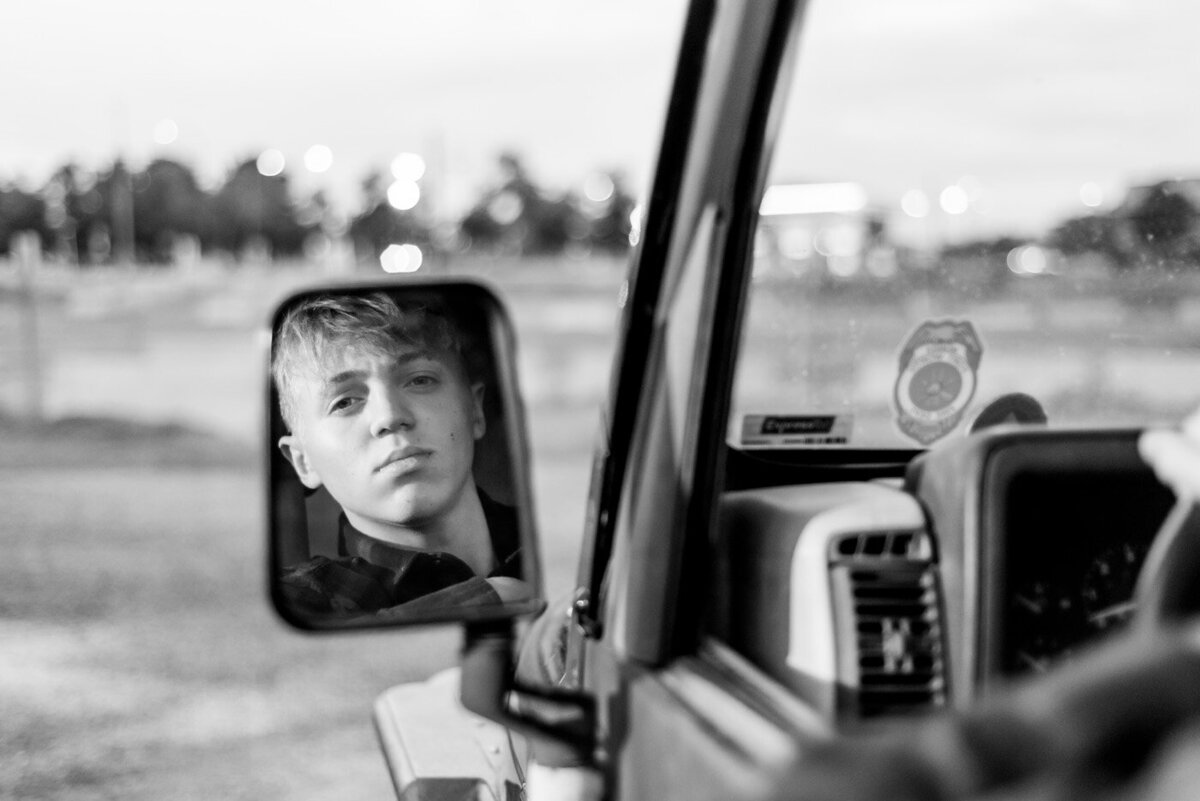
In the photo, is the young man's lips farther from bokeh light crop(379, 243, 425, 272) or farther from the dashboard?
bokeh light crop(379, 243, 425, 272)

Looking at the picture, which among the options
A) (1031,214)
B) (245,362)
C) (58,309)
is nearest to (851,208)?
(1031,214)

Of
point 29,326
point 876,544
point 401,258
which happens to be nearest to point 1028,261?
point 876,544

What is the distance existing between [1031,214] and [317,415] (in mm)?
1020

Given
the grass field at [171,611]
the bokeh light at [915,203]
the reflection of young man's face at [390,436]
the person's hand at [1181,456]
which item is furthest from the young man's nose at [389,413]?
the grass field at [171,611]

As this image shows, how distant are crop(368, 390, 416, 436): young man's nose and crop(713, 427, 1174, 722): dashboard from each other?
51 centimetres

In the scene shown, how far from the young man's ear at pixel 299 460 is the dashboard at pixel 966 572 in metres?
0.62

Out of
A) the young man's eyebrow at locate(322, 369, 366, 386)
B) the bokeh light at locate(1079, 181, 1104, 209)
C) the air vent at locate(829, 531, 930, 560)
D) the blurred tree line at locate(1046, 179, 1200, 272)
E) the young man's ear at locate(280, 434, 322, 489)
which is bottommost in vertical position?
the air vent at locate(829, 531, 930, 560)

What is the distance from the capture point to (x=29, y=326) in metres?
20.5

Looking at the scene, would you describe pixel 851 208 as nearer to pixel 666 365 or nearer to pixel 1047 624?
pixel 666 365

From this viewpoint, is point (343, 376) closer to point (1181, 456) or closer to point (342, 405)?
point (342, 405)

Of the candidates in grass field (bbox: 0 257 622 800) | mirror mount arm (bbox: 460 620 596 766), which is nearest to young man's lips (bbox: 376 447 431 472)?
mirror mount arm (bbox: 460 620 596 766)

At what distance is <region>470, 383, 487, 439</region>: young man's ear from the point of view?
6.07ft

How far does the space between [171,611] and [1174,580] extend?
8.82m

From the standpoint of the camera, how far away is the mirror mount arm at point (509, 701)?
162 cm
